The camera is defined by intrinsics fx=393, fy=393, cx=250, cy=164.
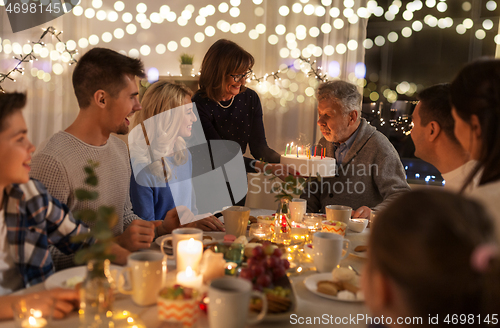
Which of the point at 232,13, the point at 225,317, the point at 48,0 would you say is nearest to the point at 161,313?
the point at 225,317

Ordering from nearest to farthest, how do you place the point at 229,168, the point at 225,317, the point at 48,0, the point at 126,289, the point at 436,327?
1. the point at 436,327
2. the point at 225,317
3. the point at 126,289
4. the point at 229,168
5. the point at 48,0

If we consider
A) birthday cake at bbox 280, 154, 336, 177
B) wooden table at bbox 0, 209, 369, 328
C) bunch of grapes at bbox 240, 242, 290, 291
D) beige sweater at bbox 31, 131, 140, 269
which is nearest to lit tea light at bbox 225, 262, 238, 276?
bunch of grapes at bbox 240, 242, 290, 291

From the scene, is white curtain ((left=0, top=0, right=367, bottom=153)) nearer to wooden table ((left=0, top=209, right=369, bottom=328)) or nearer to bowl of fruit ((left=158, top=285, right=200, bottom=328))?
wooden table ((left=0, top=209, right=369, bottom=328))

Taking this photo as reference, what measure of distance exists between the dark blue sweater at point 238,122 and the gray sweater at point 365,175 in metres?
0.53

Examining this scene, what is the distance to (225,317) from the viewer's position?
77 cm

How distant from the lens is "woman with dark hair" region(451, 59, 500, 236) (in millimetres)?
990

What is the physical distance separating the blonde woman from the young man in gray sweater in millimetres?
837

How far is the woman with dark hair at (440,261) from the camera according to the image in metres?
0.57

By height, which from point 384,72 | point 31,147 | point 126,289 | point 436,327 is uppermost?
point 384,72

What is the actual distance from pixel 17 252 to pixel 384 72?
3600mm

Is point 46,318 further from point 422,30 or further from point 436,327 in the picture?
point 422,30

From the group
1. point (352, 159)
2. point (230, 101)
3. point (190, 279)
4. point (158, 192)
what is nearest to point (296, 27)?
point (230, 101)

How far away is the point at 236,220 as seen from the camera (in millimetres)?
1536

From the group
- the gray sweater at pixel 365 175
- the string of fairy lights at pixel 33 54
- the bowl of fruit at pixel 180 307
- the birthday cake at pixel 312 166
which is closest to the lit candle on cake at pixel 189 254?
the bowl of fruit at pixel 180 307
